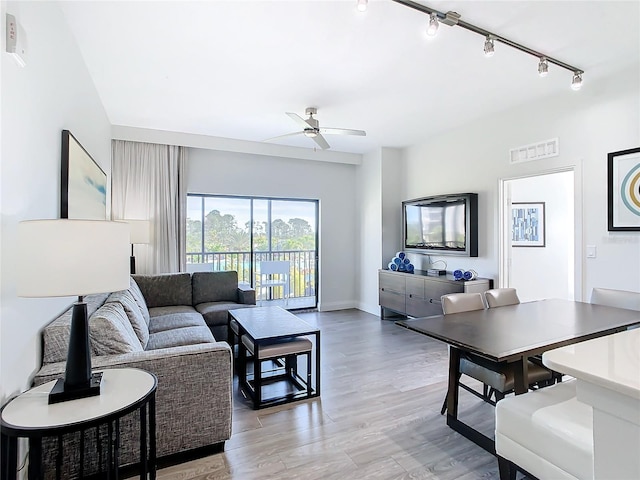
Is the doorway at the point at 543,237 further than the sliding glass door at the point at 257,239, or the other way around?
the sliding glass door at the point at 257,239

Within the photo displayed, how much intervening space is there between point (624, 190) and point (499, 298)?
1.53 m

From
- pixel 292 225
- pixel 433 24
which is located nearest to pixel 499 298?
pixel 433 24

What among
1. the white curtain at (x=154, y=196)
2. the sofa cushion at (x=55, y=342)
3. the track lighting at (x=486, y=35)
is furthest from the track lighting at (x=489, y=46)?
the white curtain at (x=154, y=196)

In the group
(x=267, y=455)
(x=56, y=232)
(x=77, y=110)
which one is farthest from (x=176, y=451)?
(x=77, y=110)

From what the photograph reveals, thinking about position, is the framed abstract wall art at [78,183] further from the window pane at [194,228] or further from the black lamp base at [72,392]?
the window pane at [194,228]

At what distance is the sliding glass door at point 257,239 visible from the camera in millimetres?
5520

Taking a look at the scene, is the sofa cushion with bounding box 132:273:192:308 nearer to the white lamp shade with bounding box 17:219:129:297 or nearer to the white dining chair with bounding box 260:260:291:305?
the white dining chair with bounding box 260:260:291:305

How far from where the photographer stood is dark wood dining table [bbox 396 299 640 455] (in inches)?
70.6

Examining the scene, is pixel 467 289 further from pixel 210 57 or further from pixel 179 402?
pixel 210 57

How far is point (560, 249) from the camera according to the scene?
516 centimetres

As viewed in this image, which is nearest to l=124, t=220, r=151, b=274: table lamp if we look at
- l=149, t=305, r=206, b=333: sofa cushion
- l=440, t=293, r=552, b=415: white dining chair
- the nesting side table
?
l=149, t=305, r=206, b=333: sofa cushion

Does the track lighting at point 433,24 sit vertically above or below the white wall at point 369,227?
above

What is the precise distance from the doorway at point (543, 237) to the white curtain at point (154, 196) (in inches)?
194

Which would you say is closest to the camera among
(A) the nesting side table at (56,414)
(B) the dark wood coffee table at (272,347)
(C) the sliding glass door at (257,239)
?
(A) the nesting side table at (56,414)
